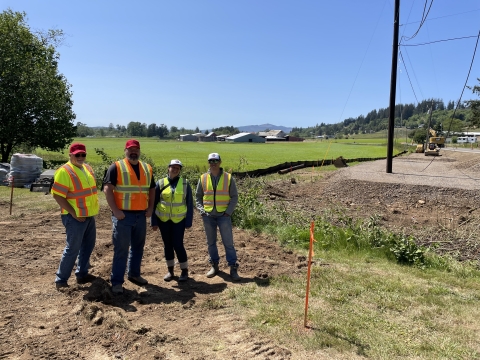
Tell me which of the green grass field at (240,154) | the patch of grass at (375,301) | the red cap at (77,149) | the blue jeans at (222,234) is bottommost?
the green grass field at (240,154)

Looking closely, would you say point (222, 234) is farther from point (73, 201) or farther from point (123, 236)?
point (73, 201)

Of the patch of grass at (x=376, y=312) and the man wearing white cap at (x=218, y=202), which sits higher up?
the man wearing white cap at (x=218, y=202)

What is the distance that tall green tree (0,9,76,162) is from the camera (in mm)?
24781

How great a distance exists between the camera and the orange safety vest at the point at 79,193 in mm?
5036

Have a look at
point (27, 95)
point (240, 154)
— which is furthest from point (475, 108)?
point (27, 95)

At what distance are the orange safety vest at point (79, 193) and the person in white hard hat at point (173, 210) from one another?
35.3 inches

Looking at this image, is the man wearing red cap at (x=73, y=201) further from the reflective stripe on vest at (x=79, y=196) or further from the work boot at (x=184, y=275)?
the work boot at (x=184, y=275)

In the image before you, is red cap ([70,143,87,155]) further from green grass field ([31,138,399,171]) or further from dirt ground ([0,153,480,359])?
green grass field ([31,138,399,171])

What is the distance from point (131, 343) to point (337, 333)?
86.6 inches

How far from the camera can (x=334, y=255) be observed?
23.3 feet

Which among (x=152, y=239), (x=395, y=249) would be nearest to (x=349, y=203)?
(x=395, y=249)

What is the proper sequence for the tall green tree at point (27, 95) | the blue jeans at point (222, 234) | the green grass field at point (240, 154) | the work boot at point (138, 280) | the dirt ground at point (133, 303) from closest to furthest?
the dirt ground at point (133, 303) < the work boot at point (138, 280) < the blue jeans at point (222, 234) < the tall green tree at point (27, 95) < the green grass field at point (240, 154)

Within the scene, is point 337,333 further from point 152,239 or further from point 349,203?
point 349,203

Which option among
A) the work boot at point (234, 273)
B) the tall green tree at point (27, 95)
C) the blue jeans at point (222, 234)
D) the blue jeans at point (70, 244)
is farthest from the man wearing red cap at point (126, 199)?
the tall green tree at point (27, 95)
